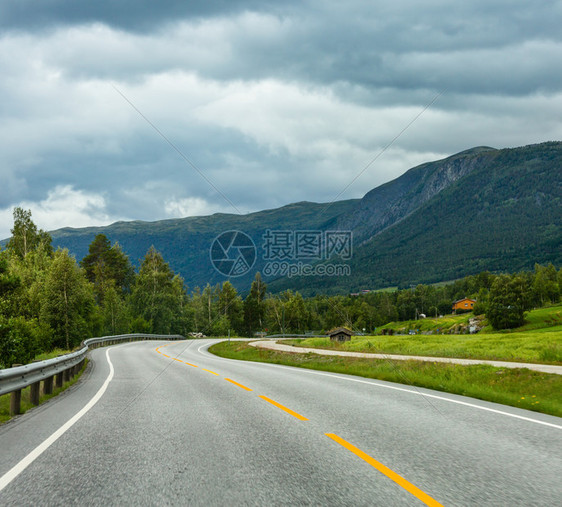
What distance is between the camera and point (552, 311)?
106 meters

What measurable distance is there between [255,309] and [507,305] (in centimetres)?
5827

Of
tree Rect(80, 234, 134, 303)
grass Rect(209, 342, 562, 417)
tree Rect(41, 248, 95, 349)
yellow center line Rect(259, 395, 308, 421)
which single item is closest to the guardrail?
yellow center line Rect(259, 395, 308, 421)

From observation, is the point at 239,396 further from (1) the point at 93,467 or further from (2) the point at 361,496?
(2) the point at 361,496

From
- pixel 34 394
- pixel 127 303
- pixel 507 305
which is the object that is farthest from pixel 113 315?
pixel 507 305

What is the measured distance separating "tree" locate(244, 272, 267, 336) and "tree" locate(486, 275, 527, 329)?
53803mm

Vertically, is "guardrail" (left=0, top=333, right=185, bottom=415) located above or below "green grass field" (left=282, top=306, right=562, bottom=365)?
above

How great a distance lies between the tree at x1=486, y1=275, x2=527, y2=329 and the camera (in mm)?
98875

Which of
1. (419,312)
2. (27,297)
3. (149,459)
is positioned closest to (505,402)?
(149,459)

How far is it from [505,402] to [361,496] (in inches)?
311

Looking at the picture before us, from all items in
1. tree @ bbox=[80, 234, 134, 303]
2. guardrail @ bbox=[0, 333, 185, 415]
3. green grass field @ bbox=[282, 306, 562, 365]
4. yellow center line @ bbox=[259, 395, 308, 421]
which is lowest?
green grass field @ bbox=[282, 306, 562, 365]

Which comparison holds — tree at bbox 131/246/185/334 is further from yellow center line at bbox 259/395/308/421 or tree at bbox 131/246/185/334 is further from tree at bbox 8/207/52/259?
yellow center line at bbox 259/395/308/421

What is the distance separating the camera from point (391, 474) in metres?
4.86

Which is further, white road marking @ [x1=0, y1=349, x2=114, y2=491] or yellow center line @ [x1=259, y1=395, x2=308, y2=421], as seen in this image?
yellow center line @ [x1=259, y1=395, x2=308, y2=421]

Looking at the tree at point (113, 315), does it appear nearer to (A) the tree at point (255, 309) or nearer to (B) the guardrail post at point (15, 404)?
(A) the tree at point (255, 309)
